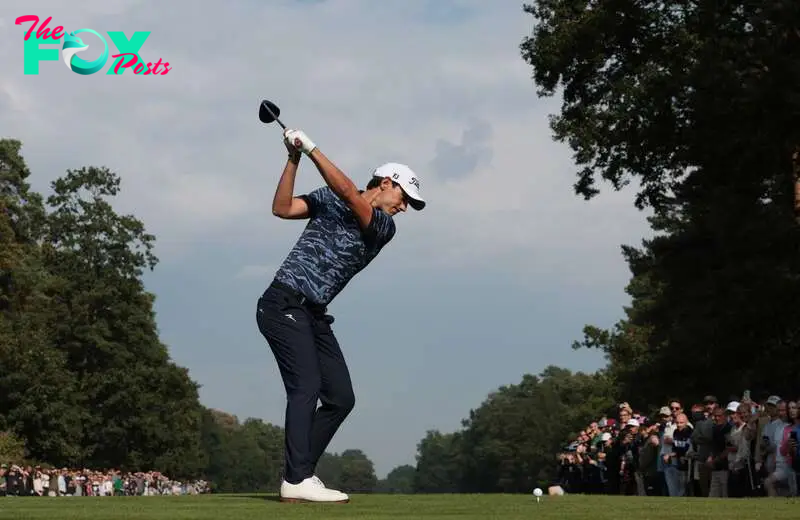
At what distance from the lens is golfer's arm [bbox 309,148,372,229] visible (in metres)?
9.61

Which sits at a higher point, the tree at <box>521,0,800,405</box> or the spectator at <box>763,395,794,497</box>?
the tree at <box>521,0,800,405</box>

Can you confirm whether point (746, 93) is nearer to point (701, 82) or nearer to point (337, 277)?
point (701, 82)

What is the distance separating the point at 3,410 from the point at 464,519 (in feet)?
245

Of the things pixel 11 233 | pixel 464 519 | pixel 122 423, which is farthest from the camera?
pixel 122 423

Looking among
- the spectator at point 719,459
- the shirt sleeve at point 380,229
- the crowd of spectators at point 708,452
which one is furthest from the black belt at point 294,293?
the spectator at point 719,459

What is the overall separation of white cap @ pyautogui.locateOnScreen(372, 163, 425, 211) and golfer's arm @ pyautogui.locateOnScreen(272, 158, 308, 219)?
59 cm

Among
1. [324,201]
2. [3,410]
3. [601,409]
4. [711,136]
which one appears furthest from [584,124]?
[601,409]

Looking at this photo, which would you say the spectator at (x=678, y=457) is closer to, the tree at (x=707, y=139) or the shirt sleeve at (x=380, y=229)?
the tree at (x=707, y=139)

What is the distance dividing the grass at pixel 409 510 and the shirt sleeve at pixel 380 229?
184 cm

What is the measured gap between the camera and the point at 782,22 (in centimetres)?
3097

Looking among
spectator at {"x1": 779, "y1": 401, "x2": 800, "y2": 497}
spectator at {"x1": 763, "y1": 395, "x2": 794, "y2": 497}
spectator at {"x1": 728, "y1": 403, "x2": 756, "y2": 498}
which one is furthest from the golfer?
spectator at {"x1": 728, "y1": 403, "x2": 756, "y2": 498}

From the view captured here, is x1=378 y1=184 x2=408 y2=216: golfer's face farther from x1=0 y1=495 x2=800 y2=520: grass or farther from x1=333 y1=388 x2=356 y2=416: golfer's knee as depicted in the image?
x1=0 y1=495 x2=800 y2=520: grass

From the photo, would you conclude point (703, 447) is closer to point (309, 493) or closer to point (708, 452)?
point (708, 452)

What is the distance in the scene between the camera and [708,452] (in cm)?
2275
